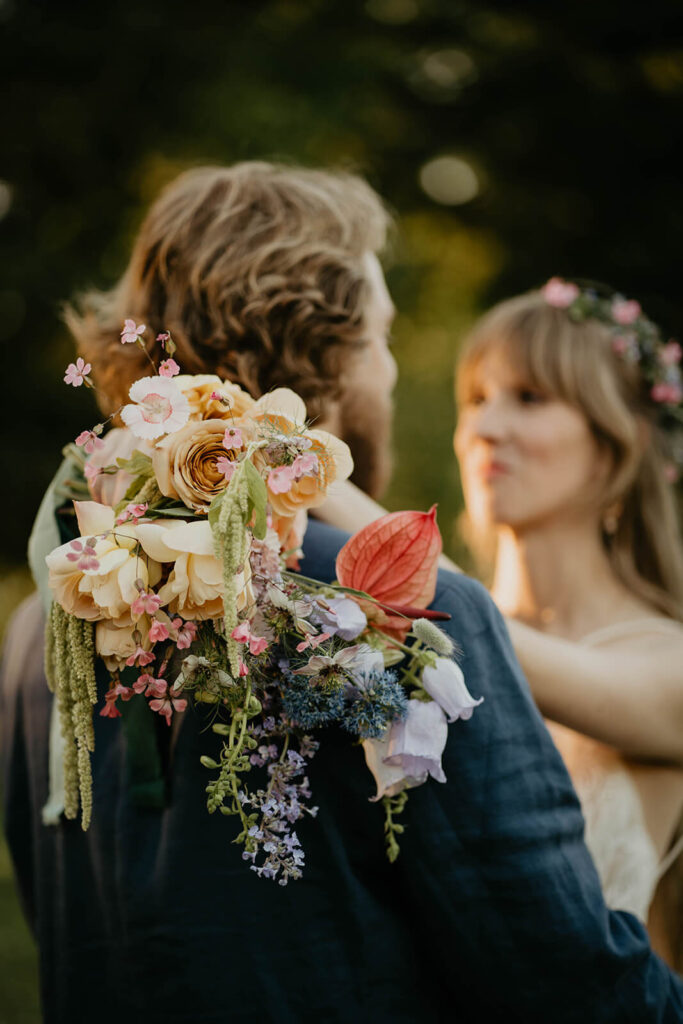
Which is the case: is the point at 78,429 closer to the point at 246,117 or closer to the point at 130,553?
the point at 246,117

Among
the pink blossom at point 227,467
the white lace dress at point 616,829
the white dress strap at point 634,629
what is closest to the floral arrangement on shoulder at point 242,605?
the pink blossom at point 227,467

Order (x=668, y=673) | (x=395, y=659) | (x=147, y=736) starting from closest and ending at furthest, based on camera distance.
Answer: (x=395, y=659)
(x=147, y=736)
(x=668, y=673)

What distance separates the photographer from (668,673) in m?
2.17

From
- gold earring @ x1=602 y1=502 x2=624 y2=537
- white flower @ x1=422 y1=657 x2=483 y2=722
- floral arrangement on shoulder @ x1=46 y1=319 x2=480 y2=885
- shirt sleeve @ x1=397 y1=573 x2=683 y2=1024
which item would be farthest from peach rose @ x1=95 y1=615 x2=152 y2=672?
gold earring @ x1=602 y1=502 x2=624 y2=537

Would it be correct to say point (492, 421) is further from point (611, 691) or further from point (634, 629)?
point (611, 691)

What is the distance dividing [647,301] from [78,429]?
318cm

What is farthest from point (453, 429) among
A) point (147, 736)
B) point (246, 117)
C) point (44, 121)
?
point (147, 736)

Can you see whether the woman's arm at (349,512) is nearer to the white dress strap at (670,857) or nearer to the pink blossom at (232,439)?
the pink blossom at (232,439)

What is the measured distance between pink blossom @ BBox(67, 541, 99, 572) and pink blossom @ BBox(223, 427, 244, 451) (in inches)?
6.9

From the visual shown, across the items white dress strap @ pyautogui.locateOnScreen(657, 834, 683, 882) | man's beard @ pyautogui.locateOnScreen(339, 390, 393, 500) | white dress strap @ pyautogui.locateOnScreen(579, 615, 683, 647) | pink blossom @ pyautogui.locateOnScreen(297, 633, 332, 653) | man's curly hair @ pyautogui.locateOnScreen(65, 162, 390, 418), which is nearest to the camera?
pink blossom @ pyautogui.locateOnScreen(297, 633, 332, 653)

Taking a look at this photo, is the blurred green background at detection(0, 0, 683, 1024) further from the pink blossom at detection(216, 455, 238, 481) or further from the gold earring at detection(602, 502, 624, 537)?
the pink blossom at detection(216, 455, 238, 481)

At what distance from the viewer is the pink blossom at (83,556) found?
34.9 inches

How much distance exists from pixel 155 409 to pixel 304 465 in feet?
0.56

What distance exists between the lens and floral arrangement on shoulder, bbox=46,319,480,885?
92cm
